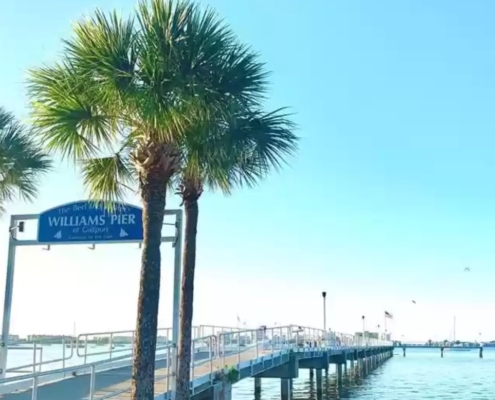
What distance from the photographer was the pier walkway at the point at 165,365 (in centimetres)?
1256

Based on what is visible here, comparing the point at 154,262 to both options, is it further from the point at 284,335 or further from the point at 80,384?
the point at 284,335

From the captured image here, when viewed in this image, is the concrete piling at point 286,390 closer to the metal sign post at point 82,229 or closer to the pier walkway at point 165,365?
the pier walkway at point 165,365

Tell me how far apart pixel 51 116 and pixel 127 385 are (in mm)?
6473

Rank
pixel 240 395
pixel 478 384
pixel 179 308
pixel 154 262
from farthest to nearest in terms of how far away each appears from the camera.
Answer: pixel 478 384 < pixel 240 395 < pixel 179 308 < pixel 154 262

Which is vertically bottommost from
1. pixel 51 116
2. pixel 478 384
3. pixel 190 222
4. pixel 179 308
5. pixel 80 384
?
pixel 478 384

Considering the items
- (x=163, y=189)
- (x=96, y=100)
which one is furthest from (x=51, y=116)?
(x=163, y=189)

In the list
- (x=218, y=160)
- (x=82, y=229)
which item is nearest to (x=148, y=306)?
(x=218, y=160)

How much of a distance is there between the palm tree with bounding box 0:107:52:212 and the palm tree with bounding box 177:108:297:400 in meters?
4.06

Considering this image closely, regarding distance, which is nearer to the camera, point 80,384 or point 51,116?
point 51,116

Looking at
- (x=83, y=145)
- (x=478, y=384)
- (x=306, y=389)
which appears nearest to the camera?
(x=83, y=145)

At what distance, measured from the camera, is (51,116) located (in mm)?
10391

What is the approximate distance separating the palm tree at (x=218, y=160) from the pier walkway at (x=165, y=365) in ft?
3.60

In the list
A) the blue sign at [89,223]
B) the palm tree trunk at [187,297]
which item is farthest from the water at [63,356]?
the palm tree trunk at [187,297]

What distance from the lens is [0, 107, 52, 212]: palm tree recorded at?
50.4ft
